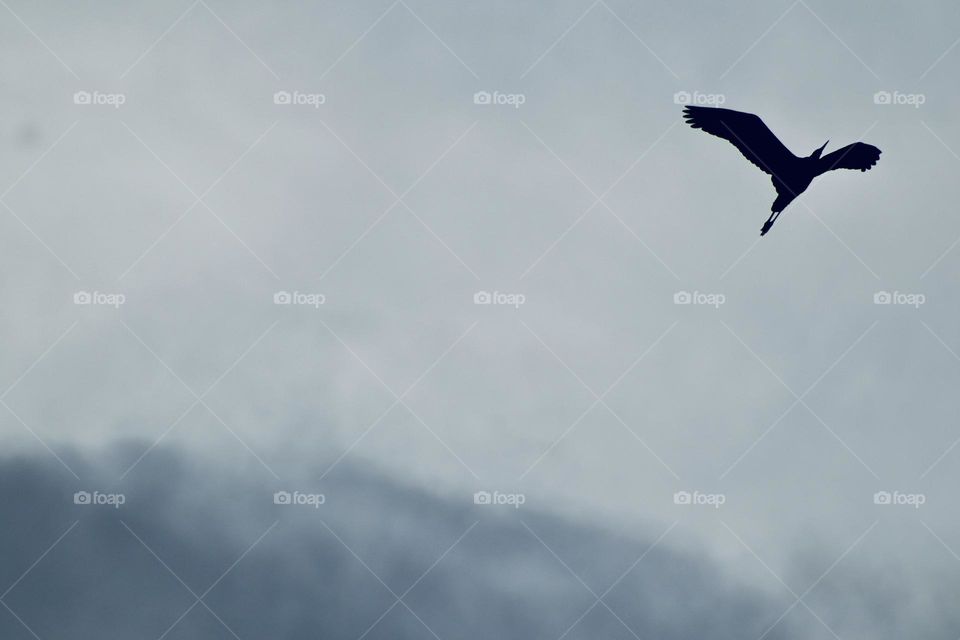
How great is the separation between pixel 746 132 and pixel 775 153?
89 cm

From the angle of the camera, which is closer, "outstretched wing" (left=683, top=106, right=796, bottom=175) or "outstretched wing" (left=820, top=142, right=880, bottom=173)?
"outstretched wing" (left=683, top=106, right=796, bottom=175)

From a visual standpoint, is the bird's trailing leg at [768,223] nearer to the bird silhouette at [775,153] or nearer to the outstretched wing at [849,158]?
the bird silhouette at [775,153]

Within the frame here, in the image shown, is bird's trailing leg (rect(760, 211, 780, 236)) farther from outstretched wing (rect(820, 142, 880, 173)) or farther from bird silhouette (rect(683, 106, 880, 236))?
outstretched wing (rect(820, 142, 880, 173))

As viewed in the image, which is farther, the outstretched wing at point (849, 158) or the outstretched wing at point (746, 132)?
the outstretched wing at point (849, 158)

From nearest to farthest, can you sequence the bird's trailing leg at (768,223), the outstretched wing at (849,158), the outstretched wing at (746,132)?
1. the outstretched wing at (746,132)
2. the outstretched wing at (849,158)
3. the bird's trailing leg at (768,223)

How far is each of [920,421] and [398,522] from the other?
12.6 meters

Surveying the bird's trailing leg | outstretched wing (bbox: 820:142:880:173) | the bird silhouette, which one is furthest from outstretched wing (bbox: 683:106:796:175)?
the bird's trailing leg

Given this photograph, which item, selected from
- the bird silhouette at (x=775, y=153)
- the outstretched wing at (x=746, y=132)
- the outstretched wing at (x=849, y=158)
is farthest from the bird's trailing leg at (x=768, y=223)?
the outstretched wing at (x=849, y=158)

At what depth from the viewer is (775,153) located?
24375mm

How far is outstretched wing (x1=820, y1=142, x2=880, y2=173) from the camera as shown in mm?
24594

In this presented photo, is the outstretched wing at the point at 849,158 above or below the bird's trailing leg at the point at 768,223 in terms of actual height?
above

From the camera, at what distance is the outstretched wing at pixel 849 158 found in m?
24.6

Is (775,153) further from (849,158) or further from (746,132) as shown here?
(849,158)

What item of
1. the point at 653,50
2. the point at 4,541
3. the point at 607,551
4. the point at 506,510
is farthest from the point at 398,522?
the point at 653,50
